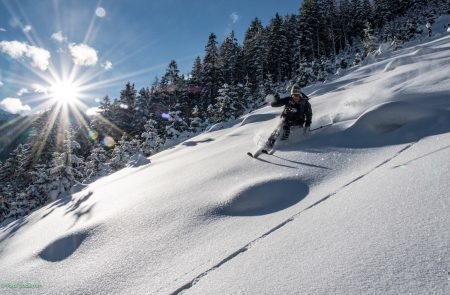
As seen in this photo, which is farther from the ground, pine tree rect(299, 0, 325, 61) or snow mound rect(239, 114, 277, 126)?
pine tree rect(299, 0, 325, 61)

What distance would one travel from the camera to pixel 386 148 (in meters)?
5.06

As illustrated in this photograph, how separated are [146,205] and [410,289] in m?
3.93

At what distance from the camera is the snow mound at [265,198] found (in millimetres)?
4008

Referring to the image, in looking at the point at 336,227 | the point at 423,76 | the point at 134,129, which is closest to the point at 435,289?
the point at 336,227

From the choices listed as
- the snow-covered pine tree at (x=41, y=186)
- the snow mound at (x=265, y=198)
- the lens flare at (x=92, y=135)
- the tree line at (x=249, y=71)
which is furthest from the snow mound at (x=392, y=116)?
the lens flare at (x=92, y=135)

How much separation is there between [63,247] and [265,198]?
276cm

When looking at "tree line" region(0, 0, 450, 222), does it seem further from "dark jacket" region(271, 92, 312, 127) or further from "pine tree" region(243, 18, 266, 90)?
"dark jacket" region(271, 92, 312, 127)

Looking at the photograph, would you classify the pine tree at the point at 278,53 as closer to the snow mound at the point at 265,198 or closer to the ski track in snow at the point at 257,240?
the snow mound at the point at 265,198

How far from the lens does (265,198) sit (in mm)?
4289

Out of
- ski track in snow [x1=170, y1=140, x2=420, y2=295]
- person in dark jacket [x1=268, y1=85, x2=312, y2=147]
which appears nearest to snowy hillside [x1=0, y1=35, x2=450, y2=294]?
ski track in snow [x1=170, y1=140, x2=420, y2=295]

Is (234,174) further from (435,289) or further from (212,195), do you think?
(435,289)

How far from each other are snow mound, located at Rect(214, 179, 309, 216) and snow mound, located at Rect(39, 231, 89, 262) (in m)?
1.86

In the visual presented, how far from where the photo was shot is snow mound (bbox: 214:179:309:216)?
401cm

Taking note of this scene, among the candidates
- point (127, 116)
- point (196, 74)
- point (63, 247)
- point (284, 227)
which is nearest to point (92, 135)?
point (127, 116)
